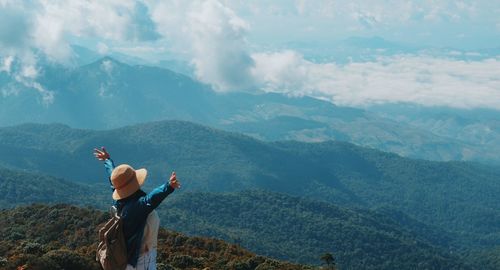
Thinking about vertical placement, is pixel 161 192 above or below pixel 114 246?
above

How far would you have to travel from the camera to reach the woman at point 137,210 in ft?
38.4

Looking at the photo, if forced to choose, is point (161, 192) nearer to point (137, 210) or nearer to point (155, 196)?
point (155, 196)

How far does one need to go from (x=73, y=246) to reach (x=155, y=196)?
173 feet

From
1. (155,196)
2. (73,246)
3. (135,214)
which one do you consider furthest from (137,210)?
(73,246)

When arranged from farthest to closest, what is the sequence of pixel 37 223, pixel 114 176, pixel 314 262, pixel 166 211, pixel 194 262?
1. pixel 166 211
2. pixel 314 262
3. pixel 37 223
4. pixel 194 262
5. pixel 114 176

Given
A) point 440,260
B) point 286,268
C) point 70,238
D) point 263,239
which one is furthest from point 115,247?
point 440,260

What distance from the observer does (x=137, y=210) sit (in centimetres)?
1191

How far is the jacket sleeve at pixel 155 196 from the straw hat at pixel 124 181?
0.34 meters

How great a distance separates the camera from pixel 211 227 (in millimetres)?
176625

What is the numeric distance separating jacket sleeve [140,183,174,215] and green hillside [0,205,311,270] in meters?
17.7

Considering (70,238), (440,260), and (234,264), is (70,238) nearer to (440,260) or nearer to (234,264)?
(234,264)

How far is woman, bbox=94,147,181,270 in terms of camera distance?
461 inches

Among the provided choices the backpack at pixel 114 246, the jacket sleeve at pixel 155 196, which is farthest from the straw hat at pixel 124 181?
the backpack at pixel 114 246

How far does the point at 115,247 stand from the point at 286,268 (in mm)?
32818
